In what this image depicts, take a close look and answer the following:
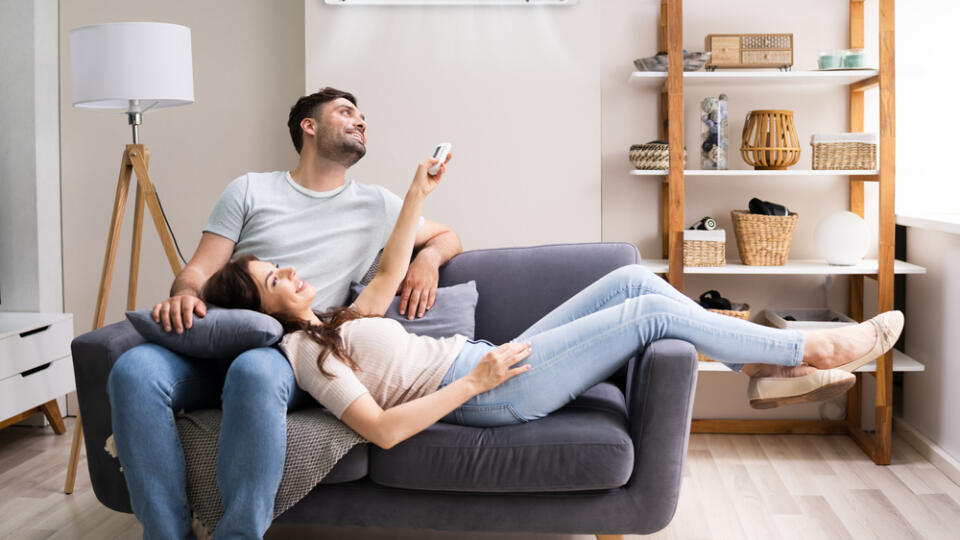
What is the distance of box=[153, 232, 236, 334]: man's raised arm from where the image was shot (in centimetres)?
202

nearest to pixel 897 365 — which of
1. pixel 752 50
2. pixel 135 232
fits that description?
pixel 752 50

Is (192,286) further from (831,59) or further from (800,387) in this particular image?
(831,59)

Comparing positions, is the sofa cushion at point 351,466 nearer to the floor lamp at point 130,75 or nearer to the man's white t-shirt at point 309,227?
the man's white t-shirt at point 309,227

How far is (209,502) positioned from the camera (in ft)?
6.40

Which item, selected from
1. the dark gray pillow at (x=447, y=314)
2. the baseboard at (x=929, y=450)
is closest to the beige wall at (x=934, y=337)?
the baseboard at (x=929, y=450)

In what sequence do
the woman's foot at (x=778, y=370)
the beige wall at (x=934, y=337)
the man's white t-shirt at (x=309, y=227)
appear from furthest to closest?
the beige wall at (x=934, y=337), the man's white t-shirt at (x=309, y=227), the woman's foot at (x=778, y=370)

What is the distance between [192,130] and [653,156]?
196 cm

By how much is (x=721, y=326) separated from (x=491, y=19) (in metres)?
1.82

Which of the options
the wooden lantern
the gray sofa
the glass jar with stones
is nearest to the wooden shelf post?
the glass jar with stones

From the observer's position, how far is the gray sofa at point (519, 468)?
1.97 m

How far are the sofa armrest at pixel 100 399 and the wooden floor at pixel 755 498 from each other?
397 mm

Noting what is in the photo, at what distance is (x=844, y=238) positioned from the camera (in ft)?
10.2

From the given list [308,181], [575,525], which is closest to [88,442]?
[308,181]

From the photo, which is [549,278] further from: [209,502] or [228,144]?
[228,144]
